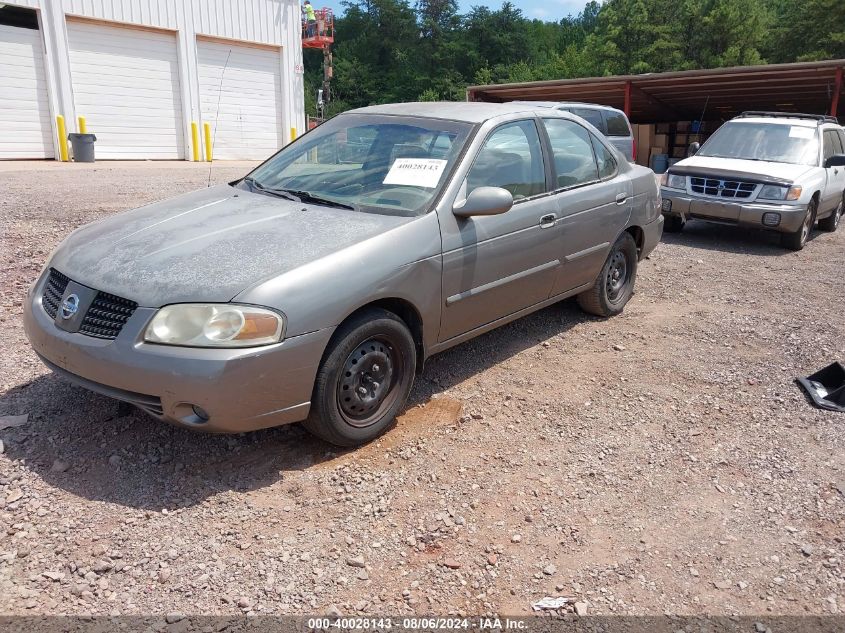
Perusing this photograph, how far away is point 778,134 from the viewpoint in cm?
1045

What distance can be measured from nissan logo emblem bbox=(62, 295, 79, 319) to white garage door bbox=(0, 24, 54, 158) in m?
16.9

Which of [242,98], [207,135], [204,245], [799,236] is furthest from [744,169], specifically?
[242,98]

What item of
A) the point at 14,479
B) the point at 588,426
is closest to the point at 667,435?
the point at 588,426

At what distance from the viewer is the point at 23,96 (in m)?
17.4

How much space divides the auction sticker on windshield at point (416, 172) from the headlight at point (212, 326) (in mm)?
1396

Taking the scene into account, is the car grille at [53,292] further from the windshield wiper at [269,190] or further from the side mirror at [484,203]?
the side mirror at [484,203]

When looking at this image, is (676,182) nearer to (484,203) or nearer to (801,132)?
(801,132)

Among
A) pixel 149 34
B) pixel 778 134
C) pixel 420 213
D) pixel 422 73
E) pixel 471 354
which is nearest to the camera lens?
pixel 420 213

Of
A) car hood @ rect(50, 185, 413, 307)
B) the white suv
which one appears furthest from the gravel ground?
the white suv

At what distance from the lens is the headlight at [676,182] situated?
9.93 meters

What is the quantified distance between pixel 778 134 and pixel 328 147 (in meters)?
8.46

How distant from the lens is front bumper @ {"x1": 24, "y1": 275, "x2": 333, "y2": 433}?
299 cm

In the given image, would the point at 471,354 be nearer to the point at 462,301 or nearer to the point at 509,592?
the point at 462,301

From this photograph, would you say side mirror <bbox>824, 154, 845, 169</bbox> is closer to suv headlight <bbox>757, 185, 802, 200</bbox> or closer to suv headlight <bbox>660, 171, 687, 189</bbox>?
suv headlight <bbox>757, 185, 802, 200</bbox>
